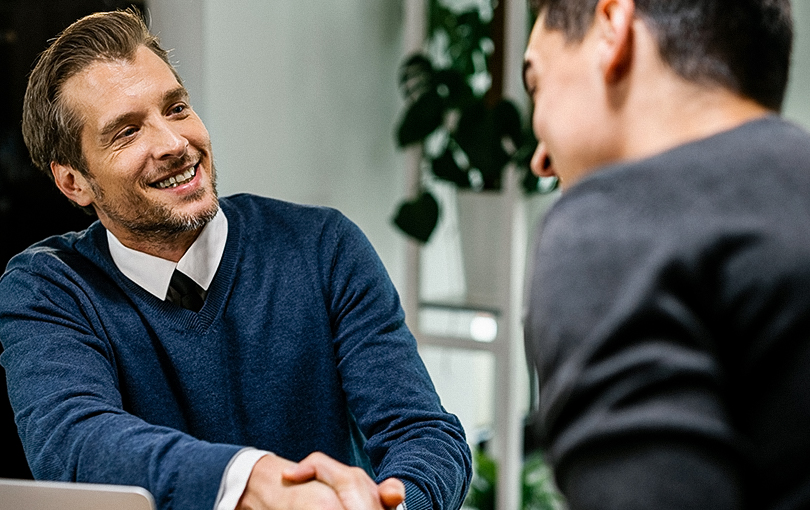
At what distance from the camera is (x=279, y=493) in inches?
37.4

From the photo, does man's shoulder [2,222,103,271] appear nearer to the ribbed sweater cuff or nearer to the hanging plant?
the ribbed sweater cuff

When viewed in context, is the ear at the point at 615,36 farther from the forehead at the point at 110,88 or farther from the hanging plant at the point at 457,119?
the hanging plant at the point at 457,119

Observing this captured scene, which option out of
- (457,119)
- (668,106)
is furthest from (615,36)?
(457,119)

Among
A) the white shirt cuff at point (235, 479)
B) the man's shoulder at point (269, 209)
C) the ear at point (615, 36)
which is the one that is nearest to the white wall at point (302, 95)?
the man's shoulder at point (269, 209)

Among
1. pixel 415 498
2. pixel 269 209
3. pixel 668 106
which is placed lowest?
pixel 415 498

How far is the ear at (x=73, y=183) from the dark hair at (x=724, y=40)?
2.87ft

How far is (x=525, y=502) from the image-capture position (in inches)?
110

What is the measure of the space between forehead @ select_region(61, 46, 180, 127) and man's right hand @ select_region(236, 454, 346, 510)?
55 centimetres

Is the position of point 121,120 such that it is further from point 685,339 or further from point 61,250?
point 685,339

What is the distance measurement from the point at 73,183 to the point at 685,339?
1036mm

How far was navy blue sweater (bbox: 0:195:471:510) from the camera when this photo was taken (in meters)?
1.12

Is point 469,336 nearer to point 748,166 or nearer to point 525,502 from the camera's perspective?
point 525,502

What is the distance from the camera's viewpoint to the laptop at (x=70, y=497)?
81 cm

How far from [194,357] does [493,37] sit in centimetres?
174
